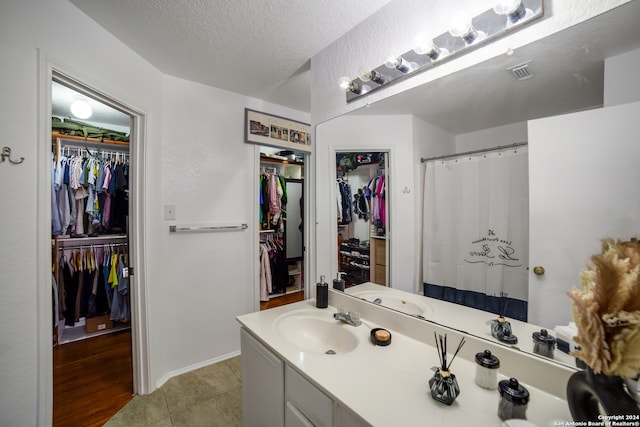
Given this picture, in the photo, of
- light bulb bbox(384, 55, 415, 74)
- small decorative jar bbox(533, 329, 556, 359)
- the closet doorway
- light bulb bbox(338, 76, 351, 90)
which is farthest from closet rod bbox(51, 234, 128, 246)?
small decorative jar bbox(533, 329, 556, 359)

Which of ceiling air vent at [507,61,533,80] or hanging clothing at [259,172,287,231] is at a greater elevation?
ceiling air vent at [507,61,533,80]

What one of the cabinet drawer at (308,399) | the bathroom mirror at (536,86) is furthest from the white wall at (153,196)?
the bathroom mirror at (536,86)

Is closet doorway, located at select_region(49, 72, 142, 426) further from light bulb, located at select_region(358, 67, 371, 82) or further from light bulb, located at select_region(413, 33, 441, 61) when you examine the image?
light bulb, located at select_region(413, 33, 441, 61)

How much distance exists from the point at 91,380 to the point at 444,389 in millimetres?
2616

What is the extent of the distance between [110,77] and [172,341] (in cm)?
191

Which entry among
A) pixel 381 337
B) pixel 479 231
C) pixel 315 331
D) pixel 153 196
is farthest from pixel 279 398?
pixel 153 196

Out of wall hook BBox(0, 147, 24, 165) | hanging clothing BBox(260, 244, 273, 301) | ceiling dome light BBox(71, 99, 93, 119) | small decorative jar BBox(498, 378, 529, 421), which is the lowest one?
hanging clothing BBox(260, 244, 273, 301)

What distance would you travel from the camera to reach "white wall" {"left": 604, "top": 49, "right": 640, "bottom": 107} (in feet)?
2.27

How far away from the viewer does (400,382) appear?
0.84m

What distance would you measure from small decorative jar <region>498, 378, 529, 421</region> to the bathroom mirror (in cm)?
24

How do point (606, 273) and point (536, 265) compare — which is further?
point (536, 265)

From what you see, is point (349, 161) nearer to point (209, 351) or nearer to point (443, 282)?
point (443, 282)

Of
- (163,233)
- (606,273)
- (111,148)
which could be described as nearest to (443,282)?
(606,273)

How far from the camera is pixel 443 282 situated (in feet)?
3.76
